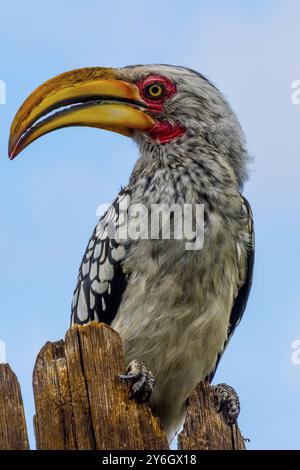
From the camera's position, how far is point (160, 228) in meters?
6.91

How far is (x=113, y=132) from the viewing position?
7.70 meters

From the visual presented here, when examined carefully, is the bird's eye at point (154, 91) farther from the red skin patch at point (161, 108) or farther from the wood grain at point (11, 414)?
the wood grain at point (11, 414)

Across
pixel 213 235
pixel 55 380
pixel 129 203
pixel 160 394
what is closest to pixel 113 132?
pixel 129 203

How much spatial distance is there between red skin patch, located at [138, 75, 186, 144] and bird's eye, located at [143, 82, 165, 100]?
0.02 metres

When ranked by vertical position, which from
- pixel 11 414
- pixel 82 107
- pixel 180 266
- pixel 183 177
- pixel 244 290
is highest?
pixel 82 107

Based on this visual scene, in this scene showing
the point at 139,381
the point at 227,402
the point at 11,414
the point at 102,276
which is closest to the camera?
the point at 11,414

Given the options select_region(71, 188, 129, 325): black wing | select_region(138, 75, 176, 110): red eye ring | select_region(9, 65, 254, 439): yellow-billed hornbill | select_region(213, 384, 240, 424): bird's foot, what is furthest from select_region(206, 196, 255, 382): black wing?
select_region(213, 384, 240, 424): bird's foot

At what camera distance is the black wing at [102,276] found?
23.2ft

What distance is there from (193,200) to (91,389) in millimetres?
2121

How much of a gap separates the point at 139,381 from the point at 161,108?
9.10ft

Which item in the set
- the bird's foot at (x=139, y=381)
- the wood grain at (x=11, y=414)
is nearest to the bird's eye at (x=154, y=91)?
the bird's foot at (x=139, y=381)

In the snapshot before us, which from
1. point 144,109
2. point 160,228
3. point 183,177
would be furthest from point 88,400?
point 144,109

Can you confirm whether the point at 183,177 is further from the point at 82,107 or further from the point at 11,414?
the point at 11,414

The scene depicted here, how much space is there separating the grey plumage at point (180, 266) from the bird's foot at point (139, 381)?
1.15 metres
